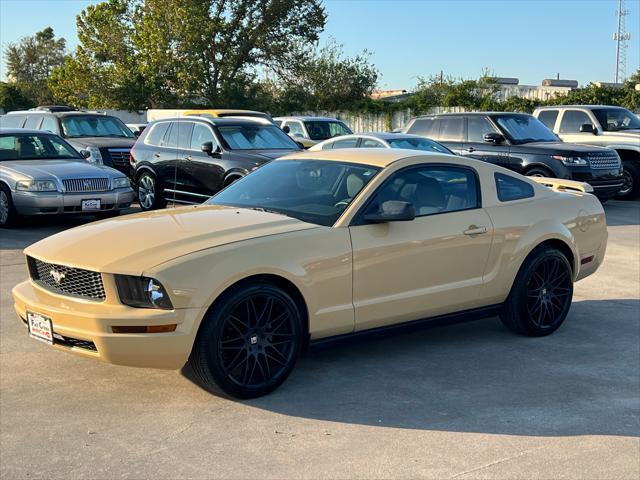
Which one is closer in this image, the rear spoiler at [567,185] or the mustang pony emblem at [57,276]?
the mustang pony emblem at [57,276]

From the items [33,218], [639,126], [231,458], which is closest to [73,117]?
[33,218]

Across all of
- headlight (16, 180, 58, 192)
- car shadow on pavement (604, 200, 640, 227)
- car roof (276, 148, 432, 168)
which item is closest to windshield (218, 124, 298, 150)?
headlight (16, 180, 58, 192)

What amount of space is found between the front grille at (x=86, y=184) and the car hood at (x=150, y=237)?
659cm

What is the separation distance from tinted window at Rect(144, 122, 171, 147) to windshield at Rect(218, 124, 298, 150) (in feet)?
4.74

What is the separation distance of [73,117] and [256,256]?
13.6 m

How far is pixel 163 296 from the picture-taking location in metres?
4.64

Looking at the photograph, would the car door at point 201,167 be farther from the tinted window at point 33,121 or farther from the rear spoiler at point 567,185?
the rear spoiler at point 567,185

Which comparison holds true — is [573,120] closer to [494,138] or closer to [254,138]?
[494,138]

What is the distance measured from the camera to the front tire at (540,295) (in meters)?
6.41

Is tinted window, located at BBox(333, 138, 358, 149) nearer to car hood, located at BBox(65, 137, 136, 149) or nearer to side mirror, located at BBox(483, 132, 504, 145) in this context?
side mirror, located at BBox(483, 132, 504, 145)

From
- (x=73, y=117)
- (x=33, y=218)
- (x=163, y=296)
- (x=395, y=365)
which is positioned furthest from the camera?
(x=73, y=117)

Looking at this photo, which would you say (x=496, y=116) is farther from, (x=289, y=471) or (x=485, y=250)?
(x=289, y=471)

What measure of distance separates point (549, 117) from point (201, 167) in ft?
31.0

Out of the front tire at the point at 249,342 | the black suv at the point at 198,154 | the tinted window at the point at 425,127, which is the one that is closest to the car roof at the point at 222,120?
the black suv at the point at 198,154
